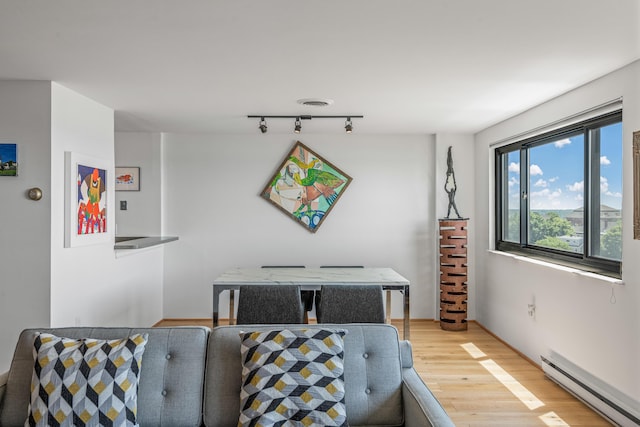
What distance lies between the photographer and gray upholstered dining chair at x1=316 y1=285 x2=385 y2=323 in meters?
3.47

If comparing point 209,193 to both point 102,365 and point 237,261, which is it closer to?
point 237,261

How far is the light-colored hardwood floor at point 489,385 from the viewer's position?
3162 mm

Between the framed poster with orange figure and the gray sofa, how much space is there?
5.76 ft

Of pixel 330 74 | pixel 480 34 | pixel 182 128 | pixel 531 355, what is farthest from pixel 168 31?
pixel 531 355

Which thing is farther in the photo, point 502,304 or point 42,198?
point 502,304

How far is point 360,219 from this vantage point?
586cm

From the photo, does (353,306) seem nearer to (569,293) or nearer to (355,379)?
(355,379)

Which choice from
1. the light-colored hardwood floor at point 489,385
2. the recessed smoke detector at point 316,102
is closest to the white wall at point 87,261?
the recessed smoke detector at point 316,102

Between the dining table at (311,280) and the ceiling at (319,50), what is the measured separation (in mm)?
1466

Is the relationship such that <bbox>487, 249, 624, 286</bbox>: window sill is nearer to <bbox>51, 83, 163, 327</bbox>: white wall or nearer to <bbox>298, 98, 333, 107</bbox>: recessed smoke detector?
<bbox>298, 98, 333, 107</bbox>: recessed smoke detector

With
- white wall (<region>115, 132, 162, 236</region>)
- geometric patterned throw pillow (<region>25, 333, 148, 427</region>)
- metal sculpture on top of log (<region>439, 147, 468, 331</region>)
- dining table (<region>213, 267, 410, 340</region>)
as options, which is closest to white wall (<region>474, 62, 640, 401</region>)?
metal sculpture on top of log (<region>439, 147, 468, 331</region>)

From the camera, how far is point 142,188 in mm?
5738

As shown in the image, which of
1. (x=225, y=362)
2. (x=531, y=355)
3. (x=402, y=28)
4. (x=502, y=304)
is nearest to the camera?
(x=225, y=362)

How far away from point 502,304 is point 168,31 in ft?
13.5
